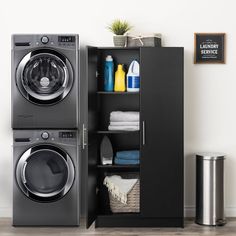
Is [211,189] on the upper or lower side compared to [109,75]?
lower

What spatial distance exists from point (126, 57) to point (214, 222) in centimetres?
165

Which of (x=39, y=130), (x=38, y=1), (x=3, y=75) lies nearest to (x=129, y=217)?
(x=39, y=130)

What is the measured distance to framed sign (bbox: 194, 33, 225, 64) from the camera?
5039 millimetres

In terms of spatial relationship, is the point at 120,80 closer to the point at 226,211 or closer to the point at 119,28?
the point at 119,28

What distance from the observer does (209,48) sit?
5047mm

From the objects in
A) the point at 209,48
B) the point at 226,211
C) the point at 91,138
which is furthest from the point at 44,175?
the point at 209,48

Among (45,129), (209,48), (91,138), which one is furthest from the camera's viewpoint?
(209,48)

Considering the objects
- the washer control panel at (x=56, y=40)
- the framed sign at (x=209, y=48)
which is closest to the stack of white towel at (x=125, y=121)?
the washer control panel at (x=56, y=40)

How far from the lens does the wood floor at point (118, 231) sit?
456 centimetres

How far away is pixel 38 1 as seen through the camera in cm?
507

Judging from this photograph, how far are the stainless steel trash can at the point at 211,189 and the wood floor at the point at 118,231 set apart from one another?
91mm

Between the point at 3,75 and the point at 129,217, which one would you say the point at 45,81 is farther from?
the point at 129,217

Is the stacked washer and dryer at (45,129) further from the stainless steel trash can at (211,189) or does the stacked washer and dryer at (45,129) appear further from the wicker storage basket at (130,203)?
the stainless steel trash can at (211,189)

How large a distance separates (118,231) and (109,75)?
4.39 feet
